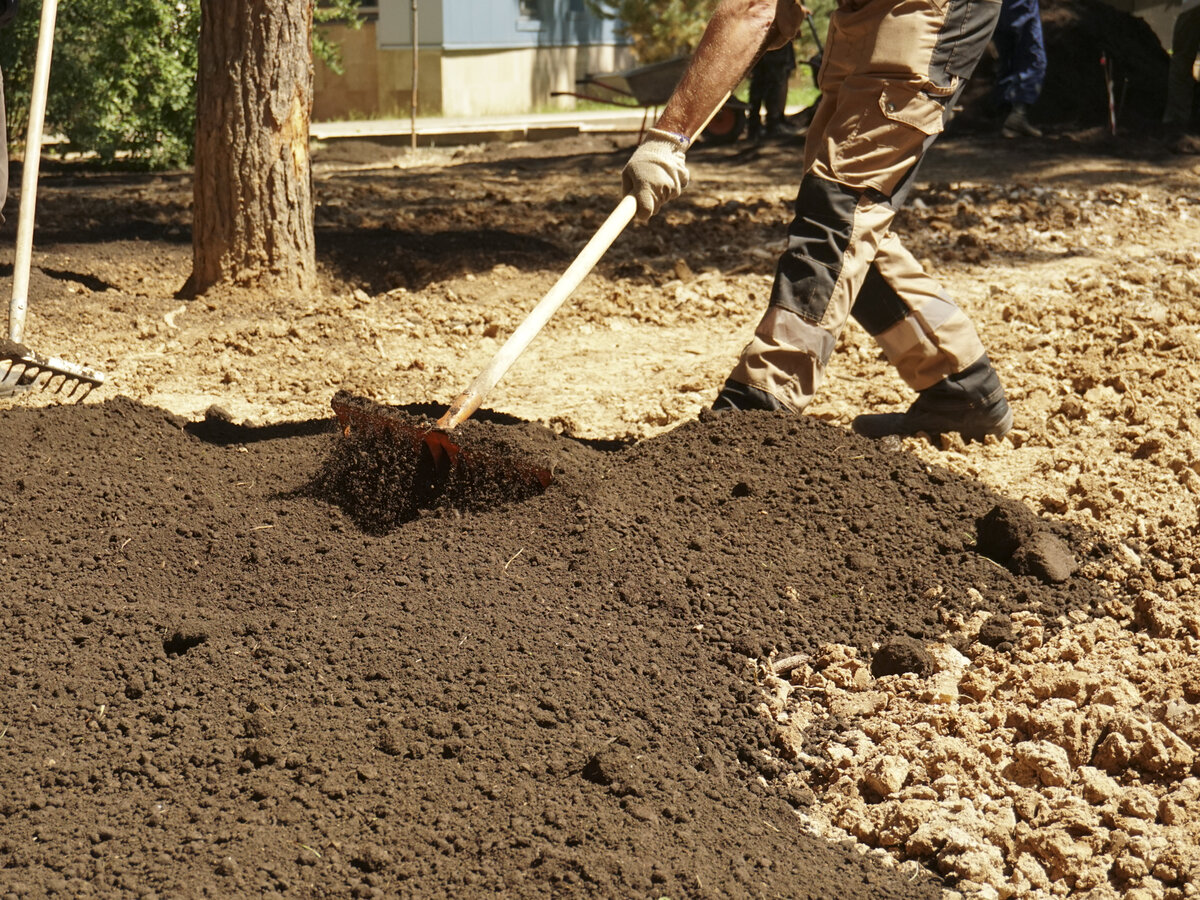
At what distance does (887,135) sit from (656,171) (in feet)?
2.30

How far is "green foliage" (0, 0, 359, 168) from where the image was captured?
961 centimetres

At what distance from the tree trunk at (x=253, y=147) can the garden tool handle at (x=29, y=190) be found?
3.58 feet

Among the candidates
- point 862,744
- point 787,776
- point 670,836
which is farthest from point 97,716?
point 862,744

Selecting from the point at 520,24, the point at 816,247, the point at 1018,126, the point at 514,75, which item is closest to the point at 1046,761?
the point at 816,247

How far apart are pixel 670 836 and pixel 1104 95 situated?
11452mm

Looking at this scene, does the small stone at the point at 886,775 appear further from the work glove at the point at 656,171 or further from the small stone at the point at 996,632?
the work glove at the point at 656,171

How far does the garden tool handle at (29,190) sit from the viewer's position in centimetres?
423

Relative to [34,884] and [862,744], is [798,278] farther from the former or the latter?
[34,884]

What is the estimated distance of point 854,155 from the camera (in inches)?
138

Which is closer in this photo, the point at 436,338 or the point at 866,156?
the point at 866,156

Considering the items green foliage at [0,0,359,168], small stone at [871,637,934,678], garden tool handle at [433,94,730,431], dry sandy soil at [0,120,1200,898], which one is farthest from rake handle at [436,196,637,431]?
green foliage at [0,0,359,168]

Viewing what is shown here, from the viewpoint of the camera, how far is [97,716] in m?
2.45

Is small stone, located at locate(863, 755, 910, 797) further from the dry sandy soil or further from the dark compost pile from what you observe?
the dark compost pile

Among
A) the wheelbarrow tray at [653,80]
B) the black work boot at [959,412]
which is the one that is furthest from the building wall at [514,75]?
the black work boot at [959,412]
